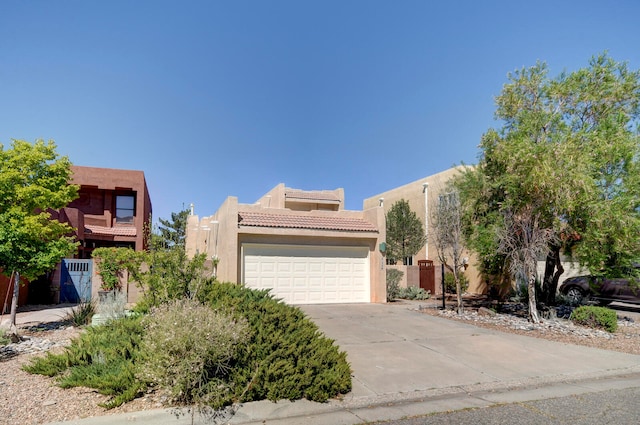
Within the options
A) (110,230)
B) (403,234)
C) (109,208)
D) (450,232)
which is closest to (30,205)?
(450,232)

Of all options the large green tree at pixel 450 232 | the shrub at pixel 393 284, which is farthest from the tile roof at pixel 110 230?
the large green tree at pixel 450 232

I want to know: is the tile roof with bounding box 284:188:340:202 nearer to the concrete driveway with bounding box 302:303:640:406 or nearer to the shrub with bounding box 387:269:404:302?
the shrub with bounding box 387:269:404:302

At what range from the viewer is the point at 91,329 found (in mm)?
8156

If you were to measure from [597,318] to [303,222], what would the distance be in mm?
10395

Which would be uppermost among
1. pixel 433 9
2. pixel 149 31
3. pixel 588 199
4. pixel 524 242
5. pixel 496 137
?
pixel 433 9

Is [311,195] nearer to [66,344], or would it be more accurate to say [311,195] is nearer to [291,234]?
[291,234]

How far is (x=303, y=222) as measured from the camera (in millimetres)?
17125

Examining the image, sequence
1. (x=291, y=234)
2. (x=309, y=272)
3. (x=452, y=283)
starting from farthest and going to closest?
(x=452, y=283), (x=309, y=272), (x=291, y=234)

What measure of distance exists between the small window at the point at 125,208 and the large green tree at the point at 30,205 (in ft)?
53.4

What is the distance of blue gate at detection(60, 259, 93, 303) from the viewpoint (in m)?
17.4

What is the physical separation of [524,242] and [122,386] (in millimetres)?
11775

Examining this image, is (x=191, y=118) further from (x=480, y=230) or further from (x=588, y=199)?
(x=588, y=199)

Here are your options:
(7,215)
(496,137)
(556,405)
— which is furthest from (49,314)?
(496,137)

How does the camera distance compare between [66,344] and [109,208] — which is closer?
[66,344]
